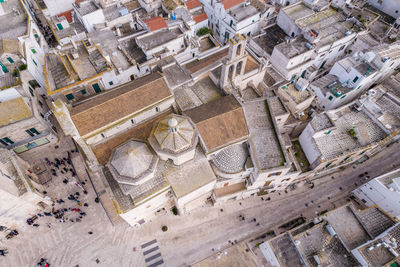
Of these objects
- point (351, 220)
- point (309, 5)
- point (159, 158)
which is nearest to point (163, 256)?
point (159, 158)

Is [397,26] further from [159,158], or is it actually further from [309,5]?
[159,158]

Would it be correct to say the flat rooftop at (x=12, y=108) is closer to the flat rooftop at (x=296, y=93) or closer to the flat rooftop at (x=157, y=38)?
the flat rooftop at (x=157, y=38)

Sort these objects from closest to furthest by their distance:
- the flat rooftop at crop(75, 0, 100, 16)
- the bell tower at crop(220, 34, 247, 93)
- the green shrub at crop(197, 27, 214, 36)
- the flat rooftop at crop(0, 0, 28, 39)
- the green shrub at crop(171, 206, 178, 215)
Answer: the bell tower at crop(220, 34, 247, 93) < the green shrub at crop(171, 206, 178, 215) < the flat rooftop at crop(0, 0, 28, 39) < the flat rooftop at crop(75, 0, 100, 16) < the green shrub at crop(197, 27, 214, 36)

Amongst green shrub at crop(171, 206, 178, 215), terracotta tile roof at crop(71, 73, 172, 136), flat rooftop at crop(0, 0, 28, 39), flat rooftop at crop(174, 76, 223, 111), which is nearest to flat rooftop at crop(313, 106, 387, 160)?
flat rooftop at crop(174, 76, 223, 111)

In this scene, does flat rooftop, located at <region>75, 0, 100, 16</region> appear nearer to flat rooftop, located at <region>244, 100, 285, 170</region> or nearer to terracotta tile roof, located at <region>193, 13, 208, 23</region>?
terracotta tile roof, located at <region>193, 13, 208, 23</region>

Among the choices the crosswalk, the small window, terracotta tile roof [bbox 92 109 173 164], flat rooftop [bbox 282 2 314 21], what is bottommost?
the crosswalk

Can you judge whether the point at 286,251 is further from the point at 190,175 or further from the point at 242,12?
the point at 242,12

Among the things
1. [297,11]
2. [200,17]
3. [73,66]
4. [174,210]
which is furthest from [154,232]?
[297,11]

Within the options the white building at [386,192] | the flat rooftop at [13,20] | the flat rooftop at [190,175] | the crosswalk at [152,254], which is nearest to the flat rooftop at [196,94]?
the flat rooftop at [190,175]
